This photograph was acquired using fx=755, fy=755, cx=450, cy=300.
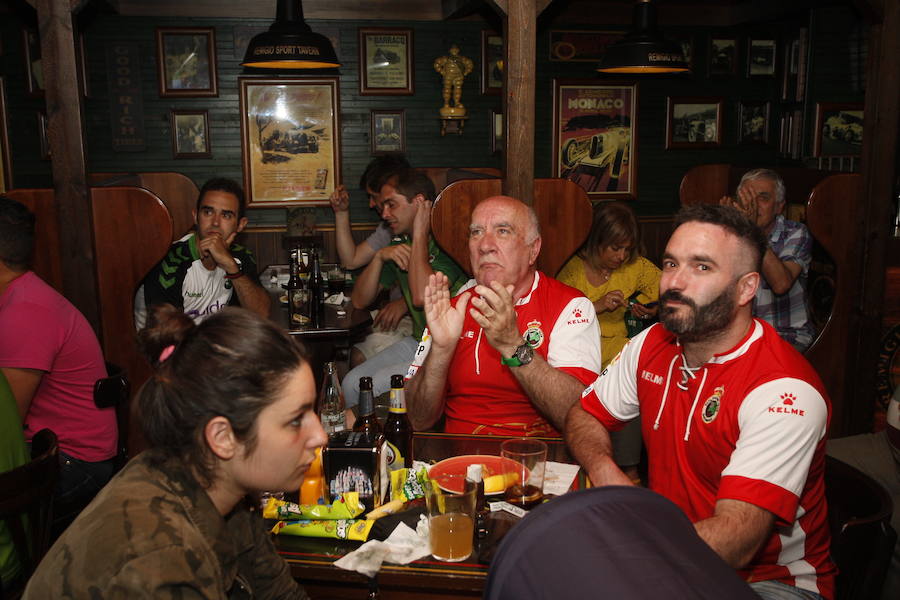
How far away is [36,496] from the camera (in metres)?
1.98

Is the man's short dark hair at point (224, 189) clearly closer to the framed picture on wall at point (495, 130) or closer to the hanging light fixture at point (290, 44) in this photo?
the hanging light fixture at point (290, 44)

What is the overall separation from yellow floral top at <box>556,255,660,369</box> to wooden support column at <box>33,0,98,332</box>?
2.43 metres

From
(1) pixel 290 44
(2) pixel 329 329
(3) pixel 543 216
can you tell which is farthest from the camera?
(1) pixel 290 44

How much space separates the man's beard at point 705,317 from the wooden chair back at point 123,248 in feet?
8.25

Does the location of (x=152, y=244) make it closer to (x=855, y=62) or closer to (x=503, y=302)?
(x=503, y=302)

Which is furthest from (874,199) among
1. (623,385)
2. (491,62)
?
(491,62)

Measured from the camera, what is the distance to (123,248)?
357cm

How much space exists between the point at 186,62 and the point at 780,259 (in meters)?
4.95

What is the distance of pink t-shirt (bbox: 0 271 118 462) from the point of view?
257cm

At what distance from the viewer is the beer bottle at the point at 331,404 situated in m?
2.42

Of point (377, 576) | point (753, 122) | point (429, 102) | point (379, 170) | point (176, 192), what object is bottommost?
point (377, 576)

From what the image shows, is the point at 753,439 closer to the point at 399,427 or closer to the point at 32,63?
the point at 399,427

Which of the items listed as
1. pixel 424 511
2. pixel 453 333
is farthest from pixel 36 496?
pixel 453 333

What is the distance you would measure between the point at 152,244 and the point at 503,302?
1963 mm
